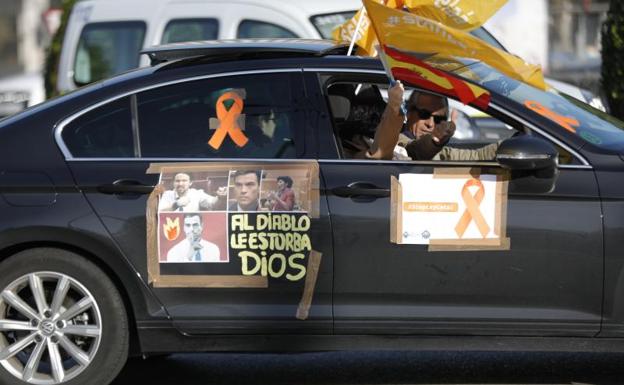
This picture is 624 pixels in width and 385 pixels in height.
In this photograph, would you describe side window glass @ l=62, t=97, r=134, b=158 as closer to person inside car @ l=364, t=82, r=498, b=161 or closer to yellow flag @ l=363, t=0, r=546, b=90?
person inside car @ l=364, t=82, r=498, b=161

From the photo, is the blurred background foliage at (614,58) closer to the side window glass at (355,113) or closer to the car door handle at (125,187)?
the side window glass at (355,113)

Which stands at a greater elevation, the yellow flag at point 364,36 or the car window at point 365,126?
the yellow flag at point 364,36

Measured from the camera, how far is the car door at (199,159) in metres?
5.79

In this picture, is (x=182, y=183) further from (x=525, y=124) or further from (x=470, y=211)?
(x=525, y=124)

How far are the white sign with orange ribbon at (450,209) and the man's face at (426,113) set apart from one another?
750mm

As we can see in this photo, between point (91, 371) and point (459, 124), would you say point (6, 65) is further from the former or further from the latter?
point (91, 371)

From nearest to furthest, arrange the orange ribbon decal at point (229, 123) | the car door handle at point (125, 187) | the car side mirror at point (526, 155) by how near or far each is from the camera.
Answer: the car side mirror at point (526, 155)
the car door handle at point (125, 187)
the orange ribbon decal at point (229, 123)

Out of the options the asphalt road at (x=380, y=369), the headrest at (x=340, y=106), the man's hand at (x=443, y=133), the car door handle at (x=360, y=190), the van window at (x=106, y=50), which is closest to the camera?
the car door handle at (x=360, y=190)

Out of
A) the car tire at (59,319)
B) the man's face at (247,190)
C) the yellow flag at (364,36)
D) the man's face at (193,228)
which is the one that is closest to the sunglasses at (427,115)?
the yellow flag at (364,36)

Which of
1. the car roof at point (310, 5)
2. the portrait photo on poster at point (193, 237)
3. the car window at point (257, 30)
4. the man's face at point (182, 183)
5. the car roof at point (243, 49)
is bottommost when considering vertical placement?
the portrait photo on poster at point (193, 237)

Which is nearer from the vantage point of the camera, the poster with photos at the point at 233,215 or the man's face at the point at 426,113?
the poster with photos at the point at 233,215

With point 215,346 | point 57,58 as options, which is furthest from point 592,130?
point 57,58

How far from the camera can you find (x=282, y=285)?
578 centimetres

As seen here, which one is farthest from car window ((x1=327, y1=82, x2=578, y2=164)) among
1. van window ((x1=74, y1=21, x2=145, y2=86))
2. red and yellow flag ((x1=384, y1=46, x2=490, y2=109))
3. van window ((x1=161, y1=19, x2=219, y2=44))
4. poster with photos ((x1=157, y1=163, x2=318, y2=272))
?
van window ((x1=74, y1=21, x2=145, y2=86))
